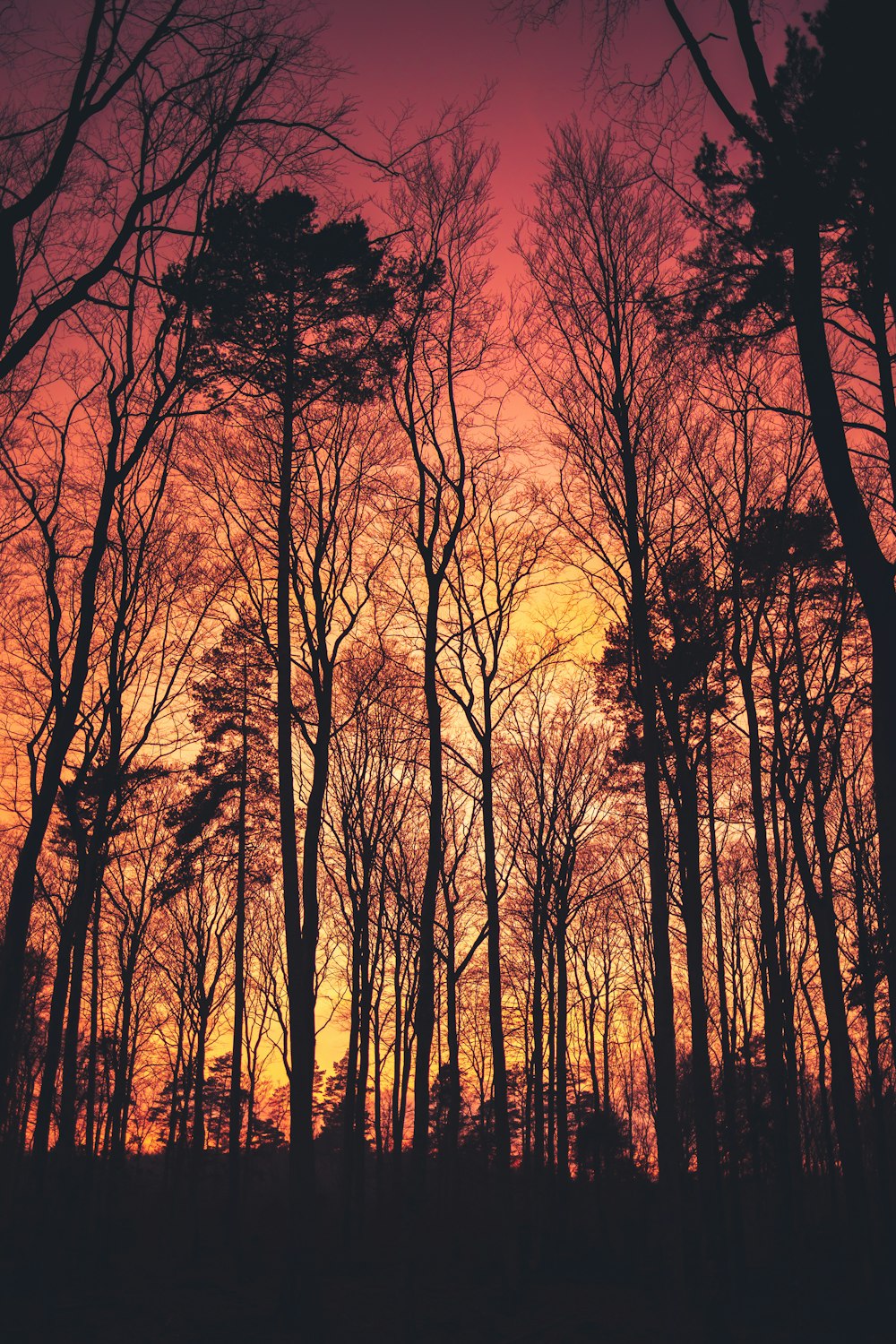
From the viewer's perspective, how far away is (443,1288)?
1773 centimetres

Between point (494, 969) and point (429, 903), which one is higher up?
point (429, 903)

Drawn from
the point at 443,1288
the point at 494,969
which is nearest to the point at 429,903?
the point at 494,969

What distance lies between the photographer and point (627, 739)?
18.8m

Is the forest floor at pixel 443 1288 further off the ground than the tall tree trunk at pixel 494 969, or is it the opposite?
the tall tree trunk at pixel 494 969

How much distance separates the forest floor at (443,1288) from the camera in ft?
35.1

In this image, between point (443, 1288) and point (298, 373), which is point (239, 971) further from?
point (298, 373)

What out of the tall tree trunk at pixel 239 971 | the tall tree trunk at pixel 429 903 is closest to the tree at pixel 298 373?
the tall tree trunk at pixel 429 903

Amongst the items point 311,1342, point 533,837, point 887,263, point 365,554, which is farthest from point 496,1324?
point 887,263

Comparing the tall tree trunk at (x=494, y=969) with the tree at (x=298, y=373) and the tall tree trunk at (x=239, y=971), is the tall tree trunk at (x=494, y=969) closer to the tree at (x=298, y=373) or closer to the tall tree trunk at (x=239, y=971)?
the tree at (x=298, y=373)

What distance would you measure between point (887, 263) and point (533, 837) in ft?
53.5

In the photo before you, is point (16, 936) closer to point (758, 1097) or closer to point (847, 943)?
point (847, 943)

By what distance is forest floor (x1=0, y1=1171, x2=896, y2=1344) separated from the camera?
35.1ft

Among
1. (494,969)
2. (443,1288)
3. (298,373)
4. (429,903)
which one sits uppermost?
(298,373)

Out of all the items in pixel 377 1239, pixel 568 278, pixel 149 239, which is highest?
pixel 568 278
